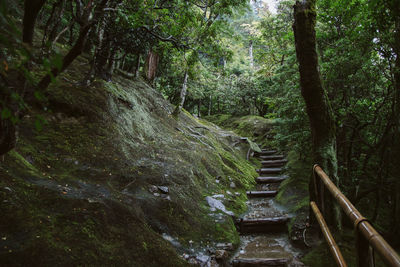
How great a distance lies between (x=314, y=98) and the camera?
13.1ft

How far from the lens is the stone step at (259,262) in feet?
12.3

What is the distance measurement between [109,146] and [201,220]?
2.51m

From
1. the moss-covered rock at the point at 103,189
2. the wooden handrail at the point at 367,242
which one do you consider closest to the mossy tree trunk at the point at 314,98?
the moss-covered rock at the point at 103,189

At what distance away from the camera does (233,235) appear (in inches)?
182

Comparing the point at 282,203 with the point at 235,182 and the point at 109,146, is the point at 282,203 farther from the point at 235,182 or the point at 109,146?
the point at 109,146

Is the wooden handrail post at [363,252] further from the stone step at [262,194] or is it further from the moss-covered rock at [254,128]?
the moss-covered rock at [254,128]

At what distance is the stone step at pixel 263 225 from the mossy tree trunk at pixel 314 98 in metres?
1.32

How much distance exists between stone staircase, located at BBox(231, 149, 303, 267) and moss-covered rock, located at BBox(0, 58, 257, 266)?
38cm

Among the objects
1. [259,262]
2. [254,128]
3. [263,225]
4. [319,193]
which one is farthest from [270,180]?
[254,128]

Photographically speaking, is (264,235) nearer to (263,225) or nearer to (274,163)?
(263,225)

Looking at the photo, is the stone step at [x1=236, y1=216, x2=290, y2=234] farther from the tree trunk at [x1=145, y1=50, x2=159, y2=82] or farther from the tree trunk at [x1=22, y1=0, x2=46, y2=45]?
the tree trunk at [x1=145, y1=50, x2=159, y2=82]

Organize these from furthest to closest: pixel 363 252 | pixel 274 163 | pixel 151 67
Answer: pixel 151 67, pixel 274 163, pixel 363 252

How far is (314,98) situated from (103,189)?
3.83m

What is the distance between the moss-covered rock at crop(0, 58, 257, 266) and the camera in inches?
103
